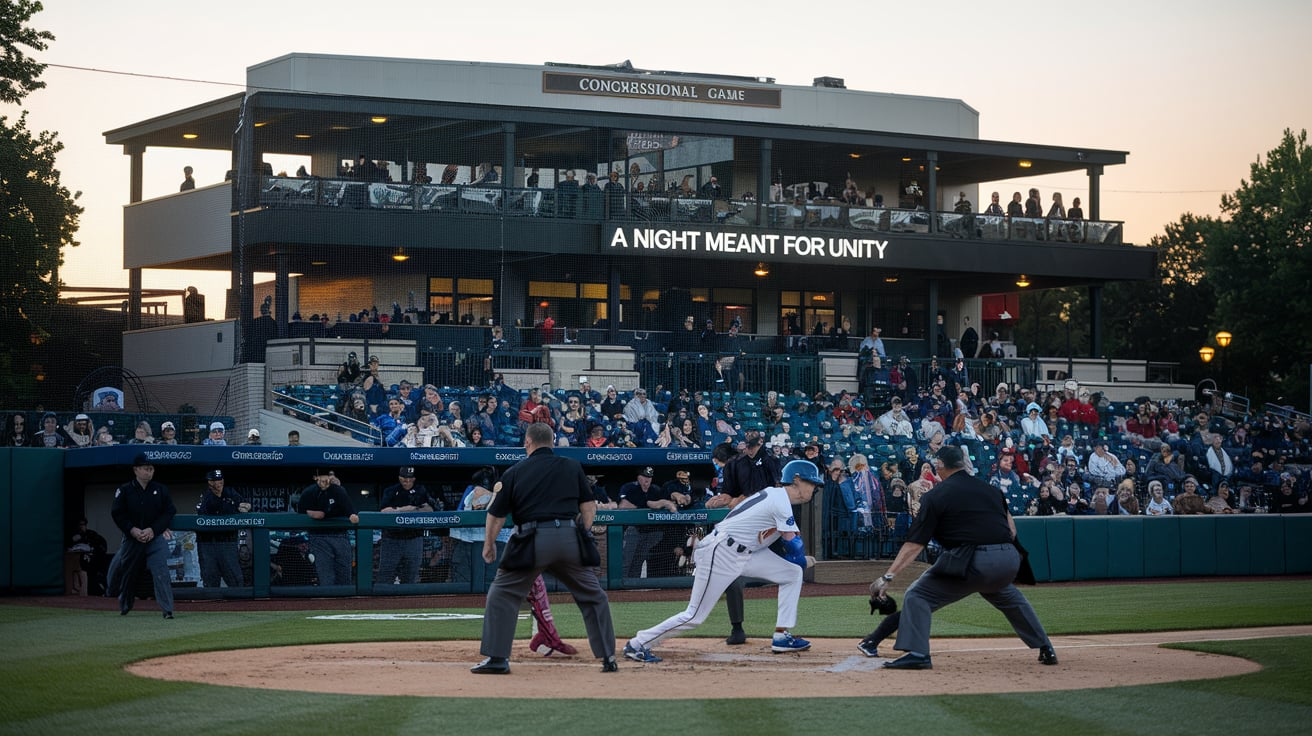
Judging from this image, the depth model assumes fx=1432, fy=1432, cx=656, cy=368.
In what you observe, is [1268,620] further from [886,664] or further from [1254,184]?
[1254,184]

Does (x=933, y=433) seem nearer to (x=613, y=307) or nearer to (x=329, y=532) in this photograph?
(x=613, y=307)

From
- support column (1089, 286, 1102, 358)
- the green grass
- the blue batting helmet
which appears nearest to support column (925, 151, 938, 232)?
support column (1089, 286, 1102, 358)

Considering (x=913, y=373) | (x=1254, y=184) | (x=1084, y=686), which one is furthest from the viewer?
(x=1254, y=184)

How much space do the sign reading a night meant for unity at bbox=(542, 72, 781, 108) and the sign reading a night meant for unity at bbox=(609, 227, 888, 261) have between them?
496 cm

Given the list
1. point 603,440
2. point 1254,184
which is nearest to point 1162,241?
point 1254,184

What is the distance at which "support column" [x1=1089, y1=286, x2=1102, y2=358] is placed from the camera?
42.4 m

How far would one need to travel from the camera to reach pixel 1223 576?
25.5 m

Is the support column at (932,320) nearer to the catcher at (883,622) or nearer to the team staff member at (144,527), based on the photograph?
the team staff member at (144,527)

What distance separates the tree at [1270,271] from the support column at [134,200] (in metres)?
39.7

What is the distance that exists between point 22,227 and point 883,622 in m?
31.6

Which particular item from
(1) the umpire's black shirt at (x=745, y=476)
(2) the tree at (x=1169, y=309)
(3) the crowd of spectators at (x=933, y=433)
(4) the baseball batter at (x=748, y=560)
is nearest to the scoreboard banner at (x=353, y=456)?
(3) the crowd of spectators at (x=933, y=433)

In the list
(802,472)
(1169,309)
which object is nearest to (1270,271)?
(1169,309)

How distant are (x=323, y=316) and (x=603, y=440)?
12.3 meters

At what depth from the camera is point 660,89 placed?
39719mm
